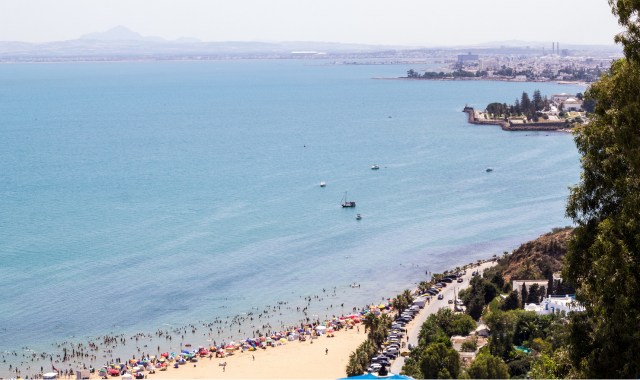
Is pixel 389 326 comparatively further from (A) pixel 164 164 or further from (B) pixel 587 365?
(A) pixel 164 164

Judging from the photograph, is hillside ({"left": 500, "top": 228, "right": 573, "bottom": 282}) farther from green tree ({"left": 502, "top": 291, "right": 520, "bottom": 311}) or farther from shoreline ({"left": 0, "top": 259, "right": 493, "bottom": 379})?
shoreline ({"left": 0, "top": 259, "right": 493, "bottom": 379})

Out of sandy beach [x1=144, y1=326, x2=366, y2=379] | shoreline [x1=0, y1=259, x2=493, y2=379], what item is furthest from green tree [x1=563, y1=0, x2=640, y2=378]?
sandy beach [x1=144, y1=326, x2=366, y2=379]

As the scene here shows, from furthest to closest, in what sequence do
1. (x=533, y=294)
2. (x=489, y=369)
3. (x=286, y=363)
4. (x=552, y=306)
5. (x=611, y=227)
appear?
(x=533, y=294)
(x=286, y=363)
(x=552, y=306)
(x=489, y=369)
(x=611, y=227)

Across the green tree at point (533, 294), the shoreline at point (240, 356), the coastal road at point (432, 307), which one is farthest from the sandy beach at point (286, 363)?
the green tree at point (533, 294)

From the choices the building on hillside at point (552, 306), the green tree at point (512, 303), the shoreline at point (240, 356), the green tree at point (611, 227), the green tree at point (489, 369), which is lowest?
the shoreline at point (240, 356)

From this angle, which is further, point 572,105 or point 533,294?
point 572,105

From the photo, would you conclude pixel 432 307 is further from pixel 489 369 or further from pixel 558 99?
pixel 558 99

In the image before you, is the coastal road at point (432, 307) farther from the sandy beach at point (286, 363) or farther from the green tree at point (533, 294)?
the green tree at point (533, 294)


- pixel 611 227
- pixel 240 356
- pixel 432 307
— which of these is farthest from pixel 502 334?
pixel 611 227
